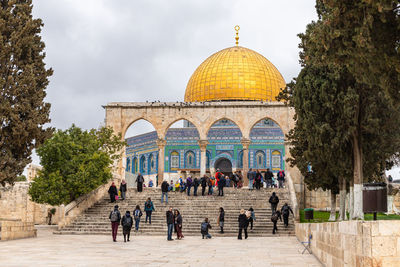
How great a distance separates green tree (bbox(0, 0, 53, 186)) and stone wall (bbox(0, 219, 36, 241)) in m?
1.44

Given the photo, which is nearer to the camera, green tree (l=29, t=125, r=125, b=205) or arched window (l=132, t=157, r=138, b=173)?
green tree (l=29, t=125, r=125, b=205)

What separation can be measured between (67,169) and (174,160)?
59.4 ft

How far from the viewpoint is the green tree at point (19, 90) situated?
45.3 feet

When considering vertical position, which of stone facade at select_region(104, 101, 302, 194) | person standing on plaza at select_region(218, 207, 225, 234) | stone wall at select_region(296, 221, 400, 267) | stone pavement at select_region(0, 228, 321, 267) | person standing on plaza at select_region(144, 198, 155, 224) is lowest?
stone pavement at select_region(0, 228, 321, 267)

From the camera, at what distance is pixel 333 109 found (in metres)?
13.0

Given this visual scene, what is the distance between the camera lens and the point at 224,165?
3494 cm

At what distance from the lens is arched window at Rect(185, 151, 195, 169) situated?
34978mm

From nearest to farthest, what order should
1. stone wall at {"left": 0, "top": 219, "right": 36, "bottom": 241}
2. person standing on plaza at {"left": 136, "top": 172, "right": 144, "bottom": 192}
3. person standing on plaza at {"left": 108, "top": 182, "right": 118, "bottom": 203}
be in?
stone wall at {"left": 0, "top": 219, "right": 36, "bottom": 241}
person standing on plaza at {"left": 108, "top": 182, "right": 118, "bottom": 203}
person standing on plaza at {"left": 136, "top": 172, "right": 144, "bottom": 192}

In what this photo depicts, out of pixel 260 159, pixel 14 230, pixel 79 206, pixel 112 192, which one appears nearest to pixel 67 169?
pixel 79 206

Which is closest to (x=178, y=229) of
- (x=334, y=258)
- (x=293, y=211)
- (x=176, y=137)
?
(x=293, y=211)

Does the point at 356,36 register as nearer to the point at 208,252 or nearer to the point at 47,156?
the point at 208,252

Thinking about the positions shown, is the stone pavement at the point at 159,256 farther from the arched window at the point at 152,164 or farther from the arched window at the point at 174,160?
the arched window at the point at 152,164

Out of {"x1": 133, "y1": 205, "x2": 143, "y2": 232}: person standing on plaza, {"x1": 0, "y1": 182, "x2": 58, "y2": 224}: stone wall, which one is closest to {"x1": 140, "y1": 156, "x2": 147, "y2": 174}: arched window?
{"x1": 0, "y1": 182, "x2": 58, "y2": 224}: stone wall

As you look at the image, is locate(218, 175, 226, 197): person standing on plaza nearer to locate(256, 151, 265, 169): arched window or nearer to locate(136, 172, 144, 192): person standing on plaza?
locate(136, 172, 144, 192): person standing on plaza
